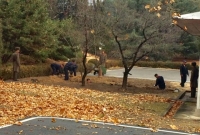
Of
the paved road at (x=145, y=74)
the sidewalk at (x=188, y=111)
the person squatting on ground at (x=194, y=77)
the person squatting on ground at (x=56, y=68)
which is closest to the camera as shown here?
the sidewalk at (x=188, y=111)

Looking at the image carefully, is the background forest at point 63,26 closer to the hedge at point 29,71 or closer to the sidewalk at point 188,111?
the hedge at point 29,71

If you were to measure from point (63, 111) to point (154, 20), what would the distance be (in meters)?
10.2

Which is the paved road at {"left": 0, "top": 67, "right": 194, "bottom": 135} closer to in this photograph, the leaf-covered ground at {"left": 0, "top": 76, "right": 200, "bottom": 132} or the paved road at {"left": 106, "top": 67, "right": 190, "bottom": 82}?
the leaf-covered ground at {"left": 0, "top": 76, "right": 200, "bottom": 132}

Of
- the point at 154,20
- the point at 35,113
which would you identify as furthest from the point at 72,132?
the point at 154,20

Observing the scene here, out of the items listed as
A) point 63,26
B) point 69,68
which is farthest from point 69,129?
point 63,26

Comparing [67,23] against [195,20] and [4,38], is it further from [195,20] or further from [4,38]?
[195,20]

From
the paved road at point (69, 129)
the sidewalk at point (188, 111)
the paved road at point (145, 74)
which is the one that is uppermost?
the paved road at point (145, 74)

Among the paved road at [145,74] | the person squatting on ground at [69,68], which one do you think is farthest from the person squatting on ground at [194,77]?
the paved road at [145,74]

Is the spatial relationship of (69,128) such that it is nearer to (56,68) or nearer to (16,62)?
(16,62)

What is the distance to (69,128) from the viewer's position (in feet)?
27.8

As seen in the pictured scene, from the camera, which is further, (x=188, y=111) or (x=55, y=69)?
(x=55, y=69)

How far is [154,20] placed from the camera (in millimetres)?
19406

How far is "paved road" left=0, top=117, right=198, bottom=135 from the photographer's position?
793 centimetres

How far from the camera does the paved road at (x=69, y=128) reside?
7934mm
